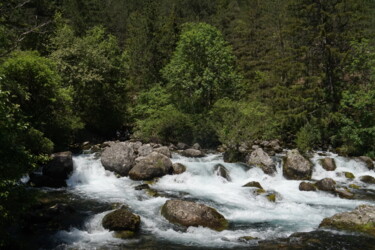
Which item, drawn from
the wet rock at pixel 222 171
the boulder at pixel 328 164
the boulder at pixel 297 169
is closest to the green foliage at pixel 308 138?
the boulder at pixel 328 164

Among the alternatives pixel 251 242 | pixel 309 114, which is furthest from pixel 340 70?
pixel 251 242

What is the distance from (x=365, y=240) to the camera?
11906mm

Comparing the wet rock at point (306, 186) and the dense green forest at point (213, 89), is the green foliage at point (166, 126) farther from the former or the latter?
the wet rock at point (306, 186)

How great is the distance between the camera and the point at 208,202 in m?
16.8

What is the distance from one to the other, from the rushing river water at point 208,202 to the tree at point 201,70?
8525mm

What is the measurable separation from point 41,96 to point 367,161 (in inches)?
913

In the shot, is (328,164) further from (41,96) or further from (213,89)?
(41,96)

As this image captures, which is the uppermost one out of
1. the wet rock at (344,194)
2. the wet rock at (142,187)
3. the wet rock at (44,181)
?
the wet rock at (44,181)

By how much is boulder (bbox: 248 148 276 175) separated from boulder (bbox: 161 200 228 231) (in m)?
8.82

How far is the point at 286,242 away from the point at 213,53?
74.1 feet

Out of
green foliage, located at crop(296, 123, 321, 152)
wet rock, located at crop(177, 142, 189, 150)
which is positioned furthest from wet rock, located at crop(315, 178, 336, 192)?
wet rock, located at crop(177, 142, 189, 150)

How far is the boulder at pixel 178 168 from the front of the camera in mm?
20844

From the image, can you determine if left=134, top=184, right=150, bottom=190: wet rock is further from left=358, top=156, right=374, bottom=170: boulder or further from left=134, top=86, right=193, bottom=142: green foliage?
left=358, top=156, right=374, bottom=170: boulder

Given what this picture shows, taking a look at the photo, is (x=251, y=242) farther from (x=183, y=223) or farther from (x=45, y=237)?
(x=45, y=237)
